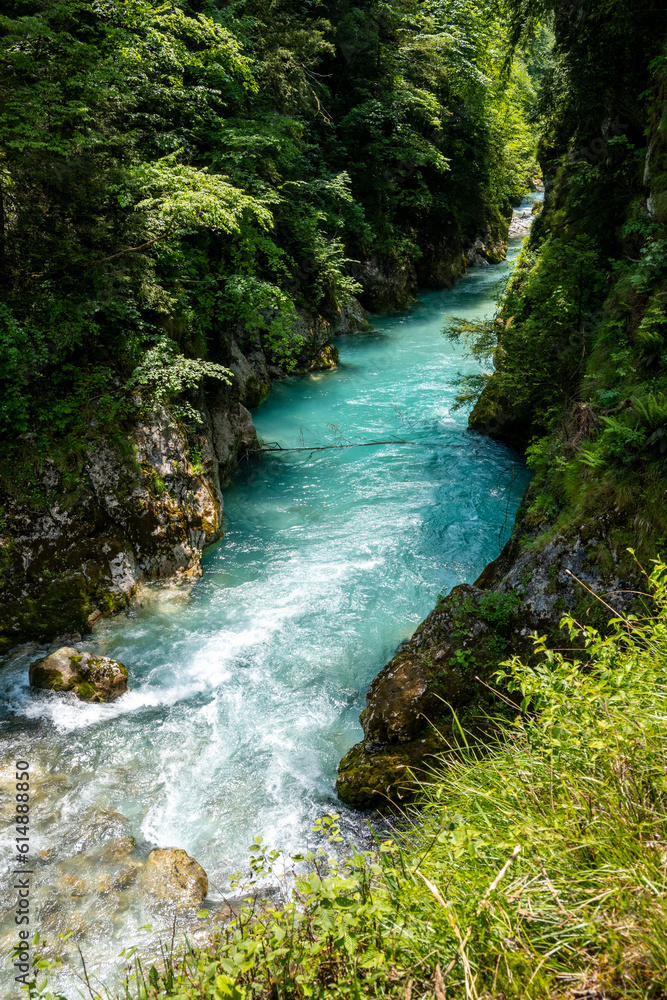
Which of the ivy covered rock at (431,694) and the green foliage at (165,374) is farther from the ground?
the green foliage at (165,374)

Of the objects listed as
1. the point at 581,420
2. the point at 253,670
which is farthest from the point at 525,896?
the point at 581,420

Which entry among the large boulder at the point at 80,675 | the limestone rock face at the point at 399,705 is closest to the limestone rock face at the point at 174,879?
the limestone rock face at the point at 399,705

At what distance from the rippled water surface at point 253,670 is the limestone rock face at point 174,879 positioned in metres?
0.12

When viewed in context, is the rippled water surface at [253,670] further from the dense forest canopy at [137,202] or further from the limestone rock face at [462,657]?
the dense forest canopy at [137,202]

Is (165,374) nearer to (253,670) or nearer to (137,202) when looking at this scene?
(137,202)

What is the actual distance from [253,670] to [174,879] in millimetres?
2471

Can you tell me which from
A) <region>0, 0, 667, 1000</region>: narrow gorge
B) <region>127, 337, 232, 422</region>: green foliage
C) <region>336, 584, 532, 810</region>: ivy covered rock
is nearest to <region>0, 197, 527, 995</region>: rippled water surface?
<region>0, 0, 667, 1000</region>: narrow gorge

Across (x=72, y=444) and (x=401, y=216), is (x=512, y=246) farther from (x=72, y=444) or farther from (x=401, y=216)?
(x=72, y=444)

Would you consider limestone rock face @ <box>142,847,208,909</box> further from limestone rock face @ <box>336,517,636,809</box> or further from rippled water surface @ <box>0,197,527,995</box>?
limestone rock face @ <box>336,517,636,809</box>

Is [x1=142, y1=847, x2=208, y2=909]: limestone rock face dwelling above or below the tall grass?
below

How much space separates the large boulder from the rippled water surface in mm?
131

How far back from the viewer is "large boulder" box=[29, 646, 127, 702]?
5891 millimetres

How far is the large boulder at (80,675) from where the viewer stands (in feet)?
19.3

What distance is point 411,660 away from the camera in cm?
→ 552
